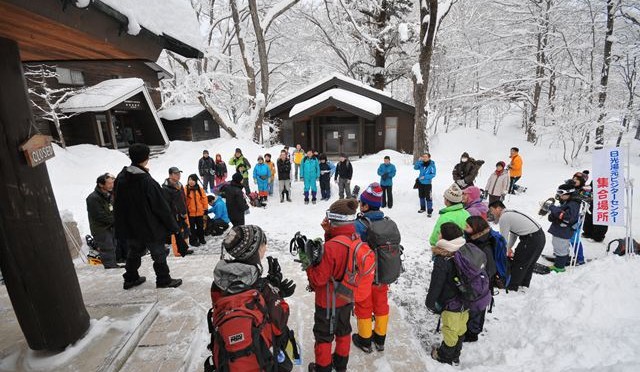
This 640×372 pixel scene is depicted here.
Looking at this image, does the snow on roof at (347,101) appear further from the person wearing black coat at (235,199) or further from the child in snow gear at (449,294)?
the child in snow gear at (449,294)

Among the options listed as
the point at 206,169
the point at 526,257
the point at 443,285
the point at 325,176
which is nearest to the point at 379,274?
the point at 443,285

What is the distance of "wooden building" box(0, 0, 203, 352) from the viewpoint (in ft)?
7.55

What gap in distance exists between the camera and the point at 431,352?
136 inches

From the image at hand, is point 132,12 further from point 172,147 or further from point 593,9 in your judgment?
point 593,9

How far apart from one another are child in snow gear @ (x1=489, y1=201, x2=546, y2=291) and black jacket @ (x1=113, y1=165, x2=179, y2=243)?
5.04 m

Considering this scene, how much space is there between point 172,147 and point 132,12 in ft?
62.7

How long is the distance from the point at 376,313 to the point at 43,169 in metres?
3.42

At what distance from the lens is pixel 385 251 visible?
327 centimetres

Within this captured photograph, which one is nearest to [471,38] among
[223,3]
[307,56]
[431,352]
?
[307,56]

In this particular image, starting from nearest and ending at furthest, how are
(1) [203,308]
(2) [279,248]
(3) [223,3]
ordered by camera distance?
(1) [203,308]
(2) [279,248]
(3) [223,3]

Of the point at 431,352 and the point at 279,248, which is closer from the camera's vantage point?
the point at 431,352

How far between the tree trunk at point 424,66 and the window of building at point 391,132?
18.2ft

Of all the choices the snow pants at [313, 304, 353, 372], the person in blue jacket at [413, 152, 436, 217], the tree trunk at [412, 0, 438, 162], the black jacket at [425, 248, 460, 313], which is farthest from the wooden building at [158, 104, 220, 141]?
the black jacket at [425, 248, 460, 313]

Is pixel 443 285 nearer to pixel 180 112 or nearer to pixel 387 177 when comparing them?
pixel 387 177
